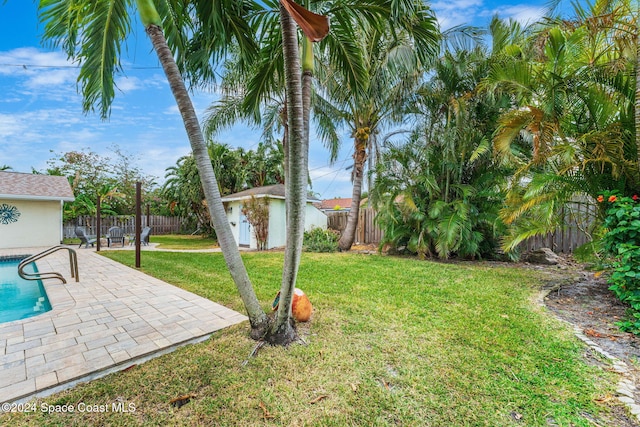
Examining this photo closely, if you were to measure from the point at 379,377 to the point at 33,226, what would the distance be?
745 inches

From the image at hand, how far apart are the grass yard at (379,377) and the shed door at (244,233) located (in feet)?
34.5

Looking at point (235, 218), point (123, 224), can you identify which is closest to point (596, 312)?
point (235, 218)

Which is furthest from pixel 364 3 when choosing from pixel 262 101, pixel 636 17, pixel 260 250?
pixel 260 250

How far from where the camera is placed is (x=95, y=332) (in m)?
3.57

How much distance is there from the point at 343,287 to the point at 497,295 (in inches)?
114

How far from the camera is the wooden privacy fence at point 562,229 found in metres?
5.72

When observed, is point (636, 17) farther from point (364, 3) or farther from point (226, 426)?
point (226, 426)

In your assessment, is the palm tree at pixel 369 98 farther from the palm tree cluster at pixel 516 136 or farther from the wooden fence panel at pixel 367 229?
the wooden fence panel at pixel 367 229

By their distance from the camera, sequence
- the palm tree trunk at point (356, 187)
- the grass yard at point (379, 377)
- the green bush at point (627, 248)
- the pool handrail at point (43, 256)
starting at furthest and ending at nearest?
the palm tree trunk at point (356, 187)
the pool handrail at point (43, 256)
the green bush at point (627, 248)
the grass yard at point (379, 377)

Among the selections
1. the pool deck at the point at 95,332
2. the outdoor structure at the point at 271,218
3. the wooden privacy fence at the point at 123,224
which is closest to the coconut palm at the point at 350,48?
the pool deck at the point at 95,332

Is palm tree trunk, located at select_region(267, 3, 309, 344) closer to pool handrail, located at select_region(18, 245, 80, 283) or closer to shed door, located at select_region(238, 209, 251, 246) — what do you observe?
pool handrail, located at select_region(18, 245, 80, 283)

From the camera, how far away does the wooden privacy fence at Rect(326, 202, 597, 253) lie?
18.8 ft

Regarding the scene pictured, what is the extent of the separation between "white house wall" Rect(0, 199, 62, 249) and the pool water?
22.0 feet

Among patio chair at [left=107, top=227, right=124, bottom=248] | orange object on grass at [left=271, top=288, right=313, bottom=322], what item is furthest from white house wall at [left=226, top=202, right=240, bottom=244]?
orange object on grass at [left=271, top=288, right=313, bottom=322]
